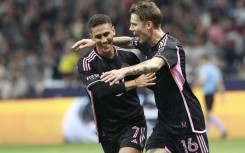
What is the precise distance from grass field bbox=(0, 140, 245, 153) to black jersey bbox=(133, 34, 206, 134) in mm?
6949

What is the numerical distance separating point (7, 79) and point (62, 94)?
6.16 feet

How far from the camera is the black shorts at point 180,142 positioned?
27.1ft

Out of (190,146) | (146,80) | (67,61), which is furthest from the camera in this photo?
(67,61)

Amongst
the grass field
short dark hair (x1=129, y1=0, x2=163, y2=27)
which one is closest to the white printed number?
short dark hair (x1=129, y1=0, x2=163, y2=27)

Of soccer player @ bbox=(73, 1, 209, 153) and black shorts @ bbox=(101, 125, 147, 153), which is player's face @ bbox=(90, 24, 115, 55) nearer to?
soccer player @ bbox=(73, 1, 209, 153)

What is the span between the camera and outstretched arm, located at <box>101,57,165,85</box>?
7.67 meters

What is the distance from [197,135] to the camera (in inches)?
326

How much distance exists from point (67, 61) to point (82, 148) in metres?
4.57

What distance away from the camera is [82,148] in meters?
16.9

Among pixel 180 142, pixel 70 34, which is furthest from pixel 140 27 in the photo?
pixel 70 34

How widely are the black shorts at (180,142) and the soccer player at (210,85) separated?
972 centimetres

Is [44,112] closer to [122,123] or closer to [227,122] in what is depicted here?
[227,122]

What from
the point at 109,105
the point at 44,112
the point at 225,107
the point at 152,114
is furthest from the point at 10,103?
the point at 109,105

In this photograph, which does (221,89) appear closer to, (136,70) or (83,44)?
(83,44)
